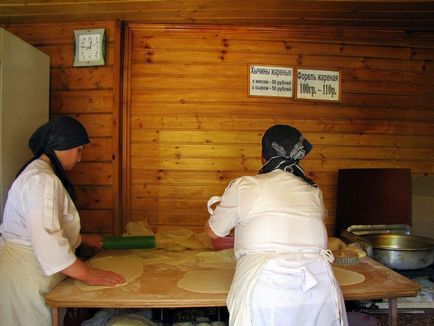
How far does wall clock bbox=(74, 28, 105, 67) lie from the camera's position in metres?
2.75

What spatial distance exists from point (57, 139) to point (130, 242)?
0.87m

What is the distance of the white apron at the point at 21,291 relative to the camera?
1.56m

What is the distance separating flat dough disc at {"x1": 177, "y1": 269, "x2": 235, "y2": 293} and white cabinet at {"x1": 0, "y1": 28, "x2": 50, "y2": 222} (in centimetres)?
121

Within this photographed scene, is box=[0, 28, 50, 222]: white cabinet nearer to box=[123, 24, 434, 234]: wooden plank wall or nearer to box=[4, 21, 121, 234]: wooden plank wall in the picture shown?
box=[4, 21, 121, 234]: wooden plank wall

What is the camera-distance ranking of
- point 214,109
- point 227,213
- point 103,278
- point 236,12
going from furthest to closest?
point 214,109 → point 236,12 → point 103,278 → point 227,213

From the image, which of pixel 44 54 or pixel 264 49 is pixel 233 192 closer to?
pixel 264 49

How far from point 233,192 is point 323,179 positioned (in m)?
1.66

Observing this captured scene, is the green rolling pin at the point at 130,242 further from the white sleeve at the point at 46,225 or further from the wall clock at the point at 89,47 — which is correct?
the wall clock at the point at 89,47

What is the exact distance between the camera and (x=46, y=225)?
4.88ft

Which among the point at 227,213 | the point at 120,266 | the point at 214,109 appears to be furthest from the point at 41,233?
the point at 214,109

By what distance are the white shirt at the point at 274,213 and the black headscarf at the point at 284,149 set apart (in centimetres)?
4

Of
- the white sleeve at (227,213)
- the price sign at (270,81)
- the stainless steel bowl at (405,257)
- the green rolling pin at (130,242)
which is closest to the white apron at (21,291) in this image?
the green rolling pin at (130,242)

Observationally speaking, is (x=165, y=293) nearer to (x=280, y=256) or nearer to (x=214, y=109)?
(x=280, y=256)

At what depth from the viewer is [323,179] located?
2.97 metres
